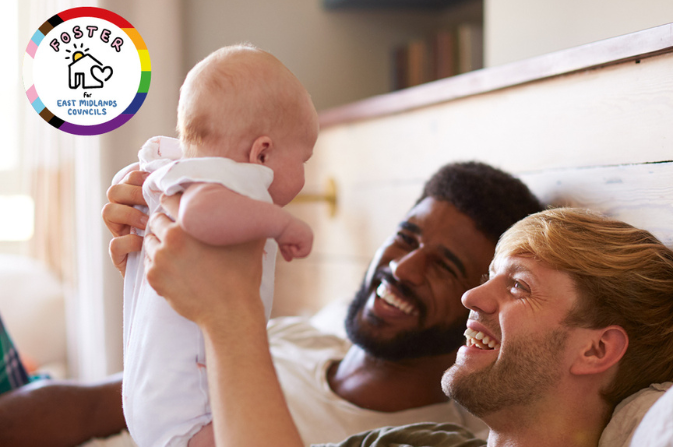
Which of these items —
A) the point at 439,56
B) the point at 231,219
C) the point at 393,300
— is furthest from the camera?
the point at 439,56

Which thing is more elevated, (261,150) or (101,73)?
(101,73)

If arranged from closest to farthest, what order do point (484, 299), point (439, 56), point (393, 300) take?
1. point (484, 299)
2. point (393, 300)
3. point (439, 56)

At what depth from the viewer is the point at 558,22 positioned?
59.2 inches

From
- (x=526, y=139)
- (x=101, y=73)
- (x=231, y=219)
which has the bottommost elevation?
(x=231, y=219)

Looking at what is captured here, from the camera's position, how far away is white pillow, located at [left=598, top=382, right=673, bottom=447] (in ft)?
2.81

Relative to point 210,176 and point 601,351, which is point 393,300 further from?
point 210,176

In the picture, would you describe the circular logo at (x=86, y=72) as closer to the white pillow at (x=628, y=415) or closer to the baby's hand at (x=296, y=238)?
the baby's hand at (x=296, y=238)

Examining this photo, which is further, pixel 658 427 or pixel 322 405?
pixel 322 405

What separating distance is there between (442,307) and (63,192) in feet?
6.64

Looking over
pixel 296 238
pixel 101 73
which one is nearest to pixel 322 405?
pixel 296 238

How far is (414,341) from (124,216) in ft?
2.57

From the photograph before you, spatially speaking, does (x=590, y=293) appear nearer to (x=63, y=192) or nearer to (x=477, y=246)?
(x=477, y=246)

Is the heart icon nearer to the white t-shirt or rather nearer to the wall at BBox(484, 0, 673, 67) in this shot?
the white t-shirt

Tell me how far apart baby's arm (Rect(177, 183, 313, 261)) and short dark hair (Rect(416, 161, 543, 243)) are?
0.72 m
